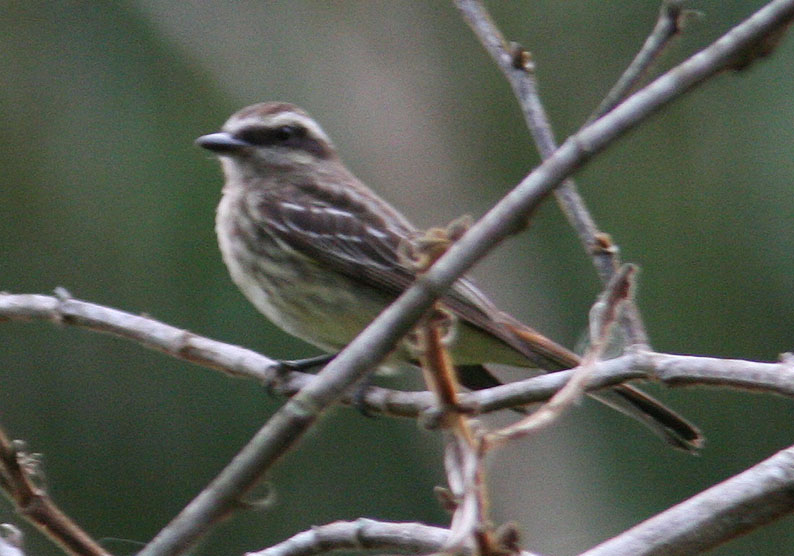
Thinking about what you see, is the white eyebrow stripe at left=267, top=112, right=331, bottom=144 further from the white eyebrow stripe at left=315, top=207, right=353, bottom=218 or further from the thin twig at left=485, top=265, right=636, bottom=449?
the thin twig at left=485, top=265, right=636, bottom=449

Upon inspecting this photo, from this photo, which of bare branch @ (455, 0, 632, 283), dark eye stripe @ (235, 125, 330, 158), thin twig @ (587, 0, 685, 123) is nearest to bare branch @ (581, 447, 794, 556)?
thin twig @ (587, 0, 685, 123)

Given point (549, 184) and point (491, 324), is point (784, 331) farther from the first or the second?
point (549, 184)

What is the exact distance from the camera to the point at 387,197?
33.1ft

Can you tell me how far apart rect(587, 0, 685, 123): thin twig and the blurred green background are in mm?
4928

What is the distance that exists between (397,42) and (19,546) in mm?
10201

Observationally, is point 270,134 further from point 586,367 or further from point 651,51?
point 586,367

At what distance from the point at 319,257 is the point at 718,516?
108 inches

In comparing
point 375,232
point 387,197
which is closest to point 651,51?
point 375,232

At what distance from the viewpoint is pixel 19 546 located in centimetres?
226

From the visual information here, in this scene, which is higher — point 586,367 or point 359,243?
point 359,243

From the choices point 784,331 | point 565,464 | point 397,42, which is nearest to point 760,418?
point 784,331

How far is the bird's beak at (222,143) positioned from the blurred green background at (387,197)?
3.05 metres

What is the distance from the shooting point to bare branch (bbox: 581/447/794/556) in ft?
7.11

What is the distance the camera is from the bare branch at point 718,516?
2.17 m
